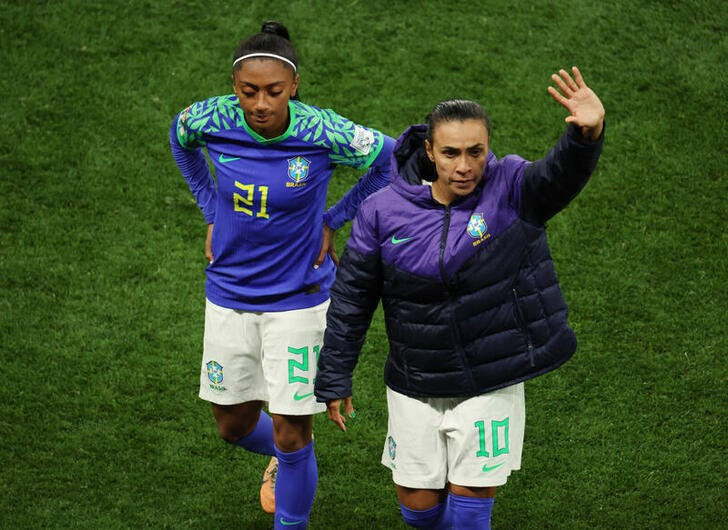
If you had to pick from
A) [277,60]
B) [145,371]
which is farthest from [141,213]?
[277,60]

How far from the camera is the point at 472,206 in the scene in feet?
17.6

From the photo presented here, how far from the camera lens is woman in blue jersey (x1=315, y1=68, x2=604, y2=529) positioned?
210 inches

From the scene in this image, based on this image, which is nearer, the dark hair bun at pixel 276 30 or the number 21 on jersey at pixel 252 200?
the number 21 on jersey at pixel 252 200

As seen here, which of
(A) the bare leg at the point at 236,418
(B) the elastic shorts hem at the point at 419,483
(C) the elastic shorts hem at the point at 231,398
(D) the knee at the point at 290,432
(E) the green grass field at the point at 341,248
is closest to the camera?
(B) the elastic shorts hem at the point at 419,483

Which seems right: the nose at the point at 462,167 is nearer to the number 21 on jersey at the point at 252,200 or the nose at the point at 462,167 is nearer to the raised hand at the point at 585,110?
the raised hand at the point at 585,110

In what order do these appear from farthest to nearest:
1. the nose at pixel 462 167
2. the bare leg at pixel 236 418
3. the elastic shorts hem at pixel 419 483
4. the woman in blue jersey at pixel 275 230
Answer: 1. the bare leg at pixel 236 418
2. the woman in blue jersey at pixel 275 230
3. the elastic shorts hem at pixel 419 483
4. the nose at pixel 462 167

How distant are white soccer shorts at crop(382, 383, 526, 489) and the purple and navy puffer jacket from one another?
0.10 meters

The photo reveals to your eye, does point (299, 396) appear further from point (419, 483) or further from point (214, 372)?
point (419, 483)

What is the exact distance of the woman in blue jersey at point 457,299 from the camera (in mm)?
5328

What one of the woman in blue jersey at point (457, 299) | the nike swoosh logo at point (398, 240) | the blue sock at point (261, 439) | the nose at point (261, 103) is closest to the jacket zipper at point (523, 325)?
the woman in blue jersey at point (457, 299)

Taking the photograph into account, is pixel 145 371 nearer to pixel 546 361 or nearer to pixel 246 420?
pixel 246 420

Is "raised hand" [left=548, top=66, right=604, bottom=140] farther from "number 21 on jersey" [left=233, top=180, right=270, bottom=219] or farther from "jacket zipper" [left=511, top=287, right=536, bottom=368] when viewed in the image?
"number 21 on jersey" [left=233, top=180, right=270, bottom=219]

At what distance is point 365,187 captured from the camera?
6270 mm

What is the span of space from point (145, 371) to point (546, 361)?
3117 millimetres
